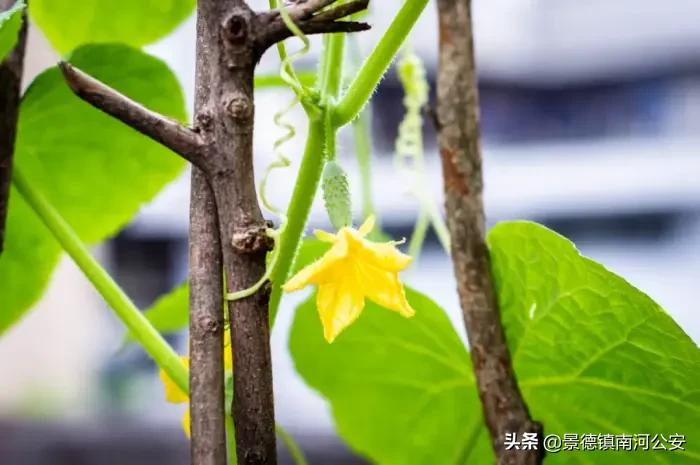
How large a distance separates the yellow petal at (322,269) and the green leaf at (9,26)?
A: 15cm

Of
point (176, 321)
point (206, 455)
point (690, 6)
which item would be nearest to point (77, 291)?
point (690, 6)

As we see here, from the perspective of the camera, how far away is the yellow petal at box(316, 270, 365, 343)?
0.89 feet

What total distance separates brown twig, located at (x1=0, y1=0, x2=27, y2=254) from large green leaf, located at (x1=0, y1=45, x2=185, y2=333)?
3.0 inches

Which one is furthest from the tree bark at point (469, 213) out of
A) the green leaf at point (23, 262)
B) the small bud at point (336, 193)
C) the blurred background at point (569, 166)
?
the blurred background at point (569, 166)

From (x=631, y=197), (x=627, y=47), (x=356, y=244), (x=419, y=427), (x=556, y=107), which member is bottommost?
(x=419, y=427)

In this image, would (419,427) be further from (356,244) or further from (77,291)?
(77,291)

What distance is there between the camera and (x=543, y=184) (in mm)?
2656

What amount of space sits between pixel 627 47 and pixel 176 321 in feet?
8.57

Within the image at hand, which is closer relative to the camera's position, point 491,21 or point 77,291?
point 491,21

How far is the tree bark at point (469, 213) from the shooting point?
0.38m

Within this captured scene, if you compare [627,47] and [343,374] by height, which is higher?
[627,47]

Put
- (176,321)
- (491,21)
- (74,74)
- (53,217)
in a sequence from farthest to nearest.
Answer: (491,21) → (176,321) → (53,217) → (74,74)

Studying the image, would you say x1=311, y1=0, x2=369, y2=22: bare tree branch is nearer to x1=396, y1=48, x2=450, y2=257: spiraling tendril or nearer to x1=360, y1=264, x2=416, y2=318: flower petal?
x1=360, y1=264, x2=416, y2=318: flower petal

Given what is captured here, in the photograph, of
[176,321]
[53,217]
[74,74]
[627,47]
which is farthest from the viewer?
[627,47]
